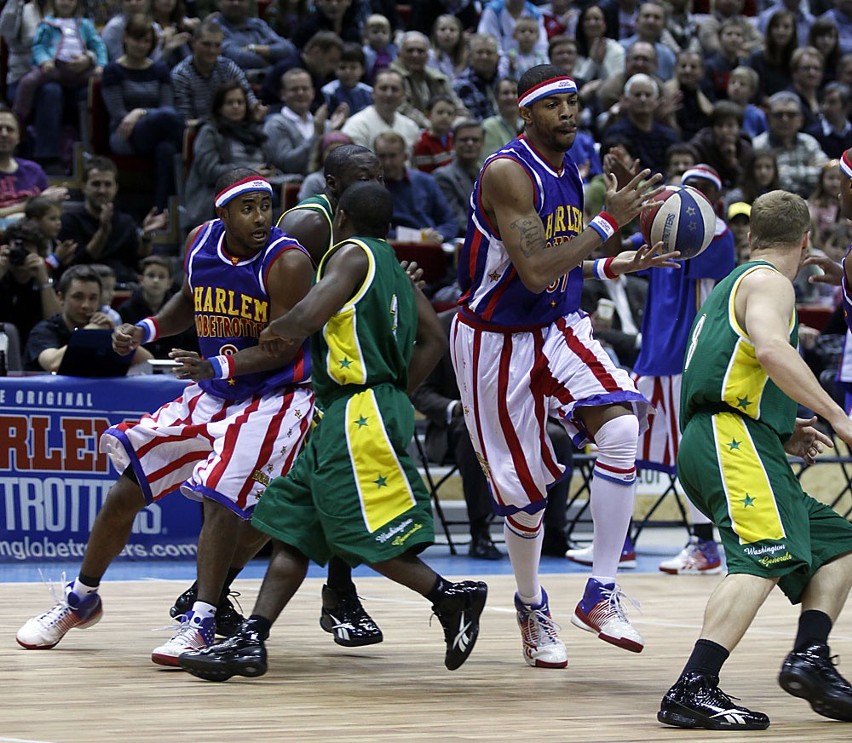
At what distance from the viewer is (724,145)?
45.2ft

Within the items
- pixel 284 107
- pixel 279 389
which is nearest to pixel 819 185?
pixel 284 107

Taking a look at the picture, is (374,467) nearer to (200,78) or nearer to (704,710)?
(704,710)

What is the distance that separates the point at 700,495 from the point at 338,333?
1.37 meters

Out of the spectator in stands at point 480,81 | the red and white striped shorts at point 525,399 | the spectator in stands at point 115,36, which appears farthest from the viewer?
the spectator in stands at point 480,81

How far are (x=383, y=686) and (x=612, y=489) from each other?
1.17 m

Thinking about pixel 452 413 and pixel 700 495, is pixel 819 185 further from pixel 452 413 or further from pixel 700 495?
pixel 700 495

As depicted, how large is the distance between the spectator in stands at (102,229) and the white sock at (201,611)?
6.20 meters

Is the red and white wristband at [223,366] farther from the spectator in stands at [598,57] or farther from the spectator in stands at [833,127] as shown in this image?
the spectator in stands at [833,127]

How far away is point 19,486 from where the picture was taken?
881cm

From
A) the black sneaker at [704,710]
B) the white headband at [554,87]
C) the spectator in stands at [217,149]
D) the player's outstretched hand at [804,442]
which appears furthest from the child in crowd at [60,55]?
the black sneaker at [704,710]

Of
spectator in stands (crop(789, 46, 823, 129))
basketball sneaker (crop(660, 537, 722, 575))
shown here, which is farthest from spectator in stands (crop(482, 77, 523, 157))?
basketball sneaker (crop(660, 537, 722, 575))

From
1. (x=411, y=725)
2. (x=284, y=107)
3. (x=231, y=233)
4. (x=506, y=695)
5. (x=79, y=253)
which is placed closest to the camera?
(x=411, y=725)

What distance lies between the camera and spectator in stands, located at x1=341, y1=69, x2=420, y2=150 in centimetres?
1263

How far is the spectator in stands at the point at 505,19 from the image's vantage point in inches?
615
